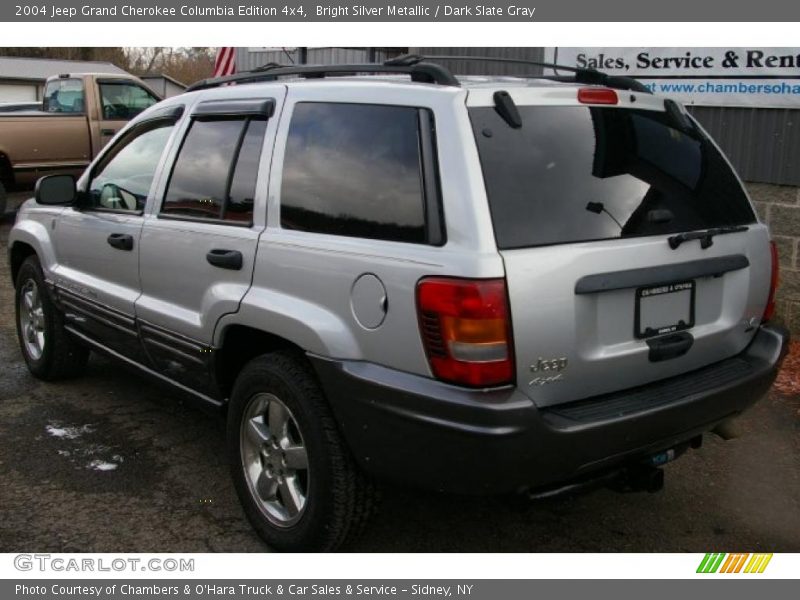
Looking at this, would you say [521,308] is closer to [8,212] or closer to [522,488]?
[522,488]

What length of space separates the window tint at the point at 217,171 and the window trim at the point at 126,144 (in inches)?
9.4

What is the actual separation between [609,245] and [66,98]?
12257 millimetres

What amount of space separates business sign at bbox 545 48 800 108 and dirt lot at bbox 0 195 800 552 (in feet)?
8.36

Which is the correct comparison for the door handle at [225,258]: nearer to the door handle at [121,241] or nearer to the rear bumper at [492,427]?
the rear bumper at [492,427]

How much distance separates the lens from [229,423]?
353cm

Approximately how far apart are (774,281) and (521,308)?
4.86 ft

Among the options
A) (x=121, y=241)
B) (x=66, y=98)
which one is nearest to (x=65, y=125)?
(x=66, y=98)

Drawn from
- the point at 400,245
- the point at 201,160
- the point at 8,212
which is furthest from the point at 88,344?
the point at 8,212

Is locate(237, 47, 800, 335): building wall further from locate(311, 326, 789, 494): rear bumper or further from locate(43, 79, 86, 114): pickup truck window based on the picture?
locate(43, 79, 86, 114): pickup truck window

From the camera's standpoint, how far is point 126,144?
15.2ft

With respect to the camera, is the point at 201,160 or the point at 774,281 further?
the point at 201,160

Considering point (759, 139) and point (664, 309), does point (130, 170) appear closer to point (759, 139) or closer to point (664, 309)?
point (664, 309)

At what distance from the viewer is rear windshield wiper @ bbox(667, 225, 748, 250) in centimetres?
297

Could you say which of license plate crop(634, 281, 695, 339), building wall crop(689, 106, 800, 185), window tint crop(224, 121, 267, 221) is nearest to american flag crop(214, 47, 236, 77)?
building wall crop(689, 106, 800, 185)
